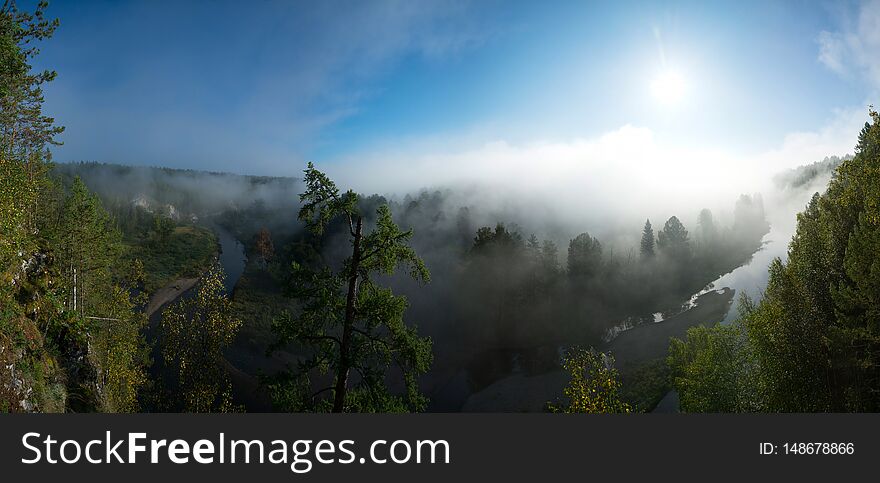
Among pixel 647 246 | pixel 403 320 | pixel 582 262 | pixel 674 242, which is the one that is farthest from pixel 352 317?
pixel 674 242

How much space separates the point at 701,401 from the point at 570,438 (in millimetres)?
30505

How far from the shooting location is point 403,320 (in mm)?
43812

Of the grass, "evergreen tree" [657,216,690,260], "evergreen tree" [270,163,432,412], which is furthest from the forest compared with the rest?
"evergreen tree" [657,216,690,260]

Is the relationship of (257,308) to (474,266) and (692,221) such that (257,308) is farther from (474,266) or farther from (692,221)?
(692,221)

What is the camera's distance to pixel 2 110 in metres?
28.5

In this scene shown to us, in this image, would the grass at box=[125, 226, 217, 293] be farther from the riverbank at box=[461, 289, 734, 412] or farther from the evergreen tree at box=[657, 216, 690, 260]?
the evergreen tree at box=[657, 216, 690, 260]

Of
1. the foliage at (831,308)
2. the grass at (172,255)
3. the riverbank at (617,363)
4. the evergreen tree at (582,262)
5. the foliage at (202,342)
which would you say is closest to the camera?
the foliage at (831,308)

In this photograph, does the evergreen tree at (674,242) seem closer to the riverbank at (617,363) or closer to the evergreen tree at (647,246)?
the evergreen tree at (647,246)

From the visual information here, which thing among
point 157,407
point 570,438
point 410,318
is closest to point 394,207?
point 410,318

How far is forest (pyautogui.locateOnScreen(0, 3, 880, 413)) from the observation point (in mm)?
14766

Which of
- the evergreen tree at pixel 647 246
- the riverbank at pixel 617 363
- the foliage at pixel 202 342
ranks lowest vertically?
the riverbank at pixel 617 363

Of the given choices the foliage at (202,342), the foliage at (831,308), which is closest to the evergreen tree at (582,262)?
the foliage at (831,308)

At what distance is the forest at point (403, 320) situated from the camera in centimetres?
1477

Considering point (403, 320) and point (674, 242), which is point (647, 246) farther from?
point (403, 320)
